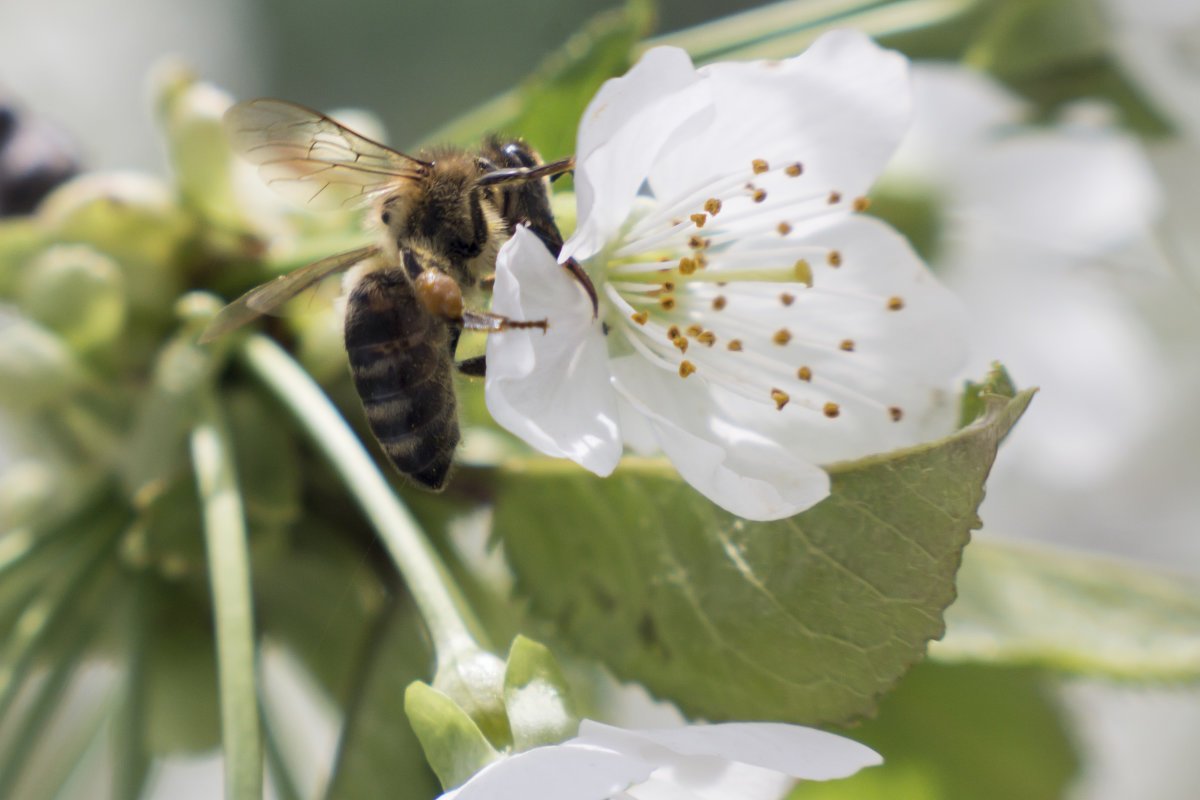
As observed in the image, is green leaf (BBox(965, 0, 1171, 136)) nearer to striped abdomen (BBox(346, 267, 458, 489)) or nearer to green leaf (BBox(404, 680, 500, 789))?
striped abdomen (BBox(346, 267, 458, 489))

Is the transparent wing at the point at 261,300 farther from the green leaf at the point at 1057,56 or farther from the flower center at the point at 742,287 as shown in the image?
the green leaf at the point at 1057,56

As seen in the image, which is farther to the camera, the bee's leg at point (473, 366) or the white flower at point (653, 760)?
the bee's leg at point (473, 366)

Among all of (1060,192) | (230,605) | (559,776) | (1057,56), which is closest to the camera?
(559,776)

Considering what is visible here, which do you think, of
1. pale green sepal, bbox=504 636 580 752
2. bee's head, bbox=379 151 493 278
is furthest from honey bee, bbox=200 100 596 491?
pale green sepal, bbox=504 636 580 752

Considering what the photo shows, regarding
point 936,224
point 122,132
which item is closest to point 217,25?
point 122,132

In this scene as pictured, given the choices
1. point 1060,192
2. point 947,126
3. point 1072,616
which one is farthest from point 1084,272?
point 1072,616

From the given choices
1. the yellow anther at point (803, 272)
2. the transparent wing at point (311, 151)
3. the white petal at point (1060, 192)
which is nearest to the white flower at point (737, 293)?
the yellow anther at point (803, 272)

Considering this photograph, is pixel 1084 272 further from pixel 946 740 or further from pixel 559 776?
pixel 559 776

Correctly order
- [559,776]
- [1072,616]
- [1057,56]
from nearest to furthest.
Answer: [559,776]
[1072,616]
[1057,56]
